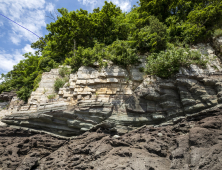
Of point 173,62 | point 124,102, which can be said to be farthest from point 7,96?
point 173,62

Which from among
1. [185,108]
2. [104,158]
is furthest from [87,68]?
[185,108]

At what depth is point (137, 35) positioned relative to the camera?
10742 mm

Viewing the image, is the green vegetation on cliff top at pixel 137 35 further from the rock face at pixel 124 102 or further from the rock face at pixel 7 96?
the rock face at pixel 124 102

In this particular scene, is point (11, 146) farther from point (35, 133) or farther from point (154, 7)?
point (154, 7)

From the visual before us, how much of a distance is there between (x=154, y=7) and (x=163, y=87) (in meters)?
9.48

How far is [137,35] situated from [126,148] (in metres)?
8.29

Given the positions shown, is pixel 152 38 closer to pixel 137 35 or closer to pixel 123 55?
pixel 137 35

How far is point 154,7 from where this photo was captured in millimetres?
13469

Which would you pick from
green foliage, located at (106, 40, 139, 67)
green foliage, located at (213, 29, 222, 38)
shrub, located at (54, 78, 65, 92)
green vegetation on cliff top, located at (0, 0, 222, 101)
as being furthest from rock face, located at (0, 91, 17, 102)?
green foliage, located at (213, 29, 222, 38)

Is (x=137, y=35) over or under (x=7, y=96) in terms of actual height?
over

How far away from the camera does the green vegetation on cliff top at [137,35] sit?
31.4 feet

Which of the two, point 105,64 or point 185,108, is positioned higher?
point 105,64

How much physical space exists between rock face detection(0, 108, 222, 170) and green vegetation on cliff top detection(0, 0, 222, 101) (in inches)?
144

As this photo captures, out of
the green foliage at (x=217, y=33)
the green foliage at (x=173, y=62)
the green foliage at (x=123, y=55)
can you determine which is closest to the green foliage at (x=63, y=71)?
the green foliage at (x=123, y=55)
